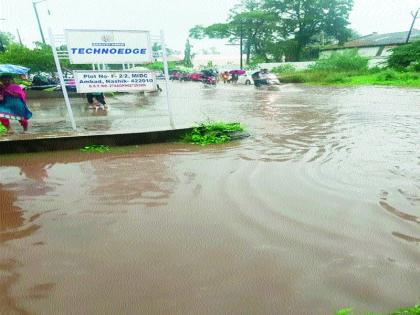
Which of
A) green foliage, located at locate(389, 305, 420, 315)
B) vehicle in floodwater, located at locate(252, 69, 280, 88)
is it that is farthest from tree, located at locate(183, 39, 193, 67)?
green foliage, located at locate(389, 305, 420, 315)

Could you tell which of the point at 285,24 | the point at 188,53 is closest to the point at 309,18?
the point at 285,24

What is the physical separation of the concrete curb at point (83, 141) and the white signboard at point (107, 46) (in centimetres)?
165

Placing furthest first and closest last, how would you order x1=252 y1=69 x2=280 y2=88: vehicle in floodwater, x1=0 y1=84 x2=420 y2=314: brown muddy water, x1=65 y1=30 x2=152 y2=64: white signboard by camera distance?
x1=252 y1=69 x2=280 y2=88: vehicle in floodwater, x1=65 y1=30 x2=152 y2=64: white signboard, x1=0 y1=84 x2=420 y2=314: brown muddy water

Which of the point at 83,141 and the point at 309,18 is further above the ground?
the point at 309,18

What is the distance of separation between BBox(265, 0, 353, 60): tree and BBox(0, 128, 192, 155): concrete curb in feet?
149

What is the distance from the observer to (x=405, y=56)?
2659 centimetres

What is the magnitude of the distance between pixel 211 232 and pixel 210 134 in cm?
389

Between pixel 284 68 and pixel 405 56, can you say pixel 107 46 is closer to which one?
pixel 405 56

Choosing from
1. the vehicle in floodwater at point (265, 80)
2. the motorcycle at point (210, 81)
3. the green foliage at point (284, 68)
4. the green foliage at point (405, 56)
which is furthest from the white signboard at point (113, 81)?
the green foliage at point (284, 68)

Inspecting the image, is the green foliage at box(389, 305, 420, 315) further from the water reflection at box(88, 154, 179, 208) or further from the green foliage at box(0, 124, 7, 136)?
the green foliage at box(0, 124, 7, 136)

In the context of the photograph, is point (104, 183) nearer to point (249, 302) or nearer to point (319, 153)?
point (249, 302)

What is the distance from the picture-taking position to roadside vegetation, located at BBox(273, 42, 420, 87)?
22969mm

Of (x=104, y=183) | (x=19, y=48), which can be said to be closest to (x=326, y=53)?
(x=19, y=48)

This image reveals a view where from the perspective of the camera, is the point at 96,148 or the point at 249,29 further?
the point at 249,29
